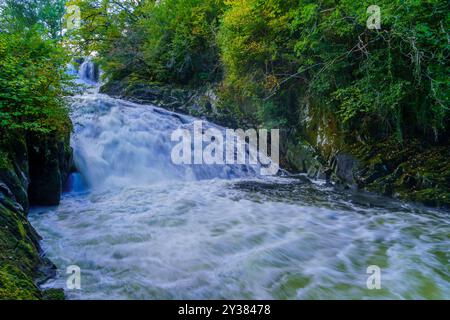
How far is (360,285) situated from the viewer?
2.84 m

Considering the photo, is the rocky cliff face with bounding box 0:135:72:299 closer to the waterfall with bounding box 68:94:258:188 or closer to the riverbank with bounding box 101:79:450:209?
the waterfall with bounding box 68:94:258:188

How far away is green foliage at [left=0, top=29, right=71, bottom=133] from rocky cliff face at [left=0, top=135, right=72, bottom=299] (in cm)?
38

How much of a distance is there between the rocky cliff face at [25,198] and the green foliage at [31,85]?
38cm

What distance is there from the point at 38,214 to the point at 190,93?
8.26 metres

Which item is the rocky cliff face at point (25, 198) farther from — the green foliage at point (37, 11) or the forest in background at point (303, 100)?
the green foliage at point (37, 11)

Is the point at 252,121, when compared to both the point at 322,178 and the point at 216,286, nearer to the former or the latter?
the point at 322,178

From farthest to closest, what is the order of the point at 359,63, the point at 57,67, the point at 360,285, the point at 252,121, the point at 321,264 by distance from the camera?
the point at 252,121 → the point at 359,63 → the point at 57,67 → the point at 321,264 → the point at 360,285

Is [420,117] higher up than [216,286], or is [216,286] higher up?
[420,117]

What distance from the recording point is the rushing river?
9.15 feet

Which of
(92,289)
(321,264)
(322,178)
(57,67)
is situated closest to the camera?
(92,289)

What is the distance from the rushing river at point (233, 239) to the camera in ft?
9.15

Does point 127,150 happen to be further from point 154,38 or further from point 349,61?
point 154,38

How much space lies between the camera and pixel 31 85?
13.5ft

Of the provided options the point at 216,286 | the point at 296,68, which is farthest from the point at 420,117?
the point at 216,286
